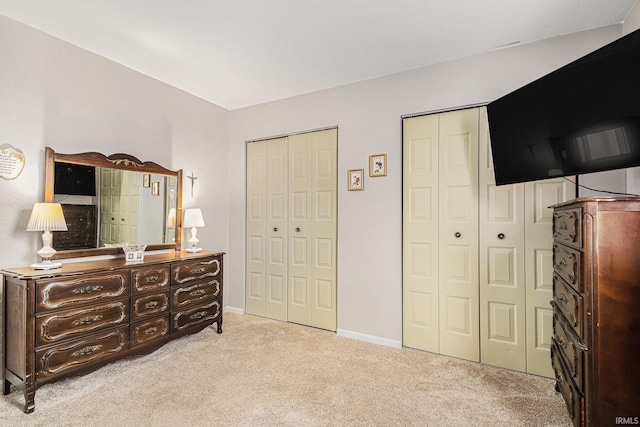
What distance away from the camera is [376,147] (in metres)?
3.18

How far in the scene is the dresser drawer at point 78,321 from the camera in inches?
81.7

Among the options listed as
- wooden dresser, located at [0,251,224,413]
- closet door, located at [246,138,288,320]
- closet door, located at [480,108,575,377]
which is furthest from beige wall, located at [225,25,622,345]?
wooden dresser, located at [0,251,224,413]

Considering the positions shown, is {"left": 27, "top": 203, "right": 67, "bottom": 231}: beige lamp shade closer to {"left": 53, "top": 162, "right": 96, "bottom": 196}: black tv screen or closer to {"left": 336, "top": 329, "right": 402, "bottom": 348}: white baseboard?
{"left": 53, "top": 162, "right": 96, "bottom": 196}: black tv screen

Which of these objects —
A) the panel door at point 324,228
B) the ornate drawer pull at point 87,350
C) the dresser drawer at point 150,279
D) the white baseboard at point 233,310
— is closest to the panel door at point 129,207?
the dresser drawer at point 150,279

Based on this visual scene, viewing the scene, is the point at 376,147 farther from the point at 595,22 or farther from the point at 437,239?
the point at 595,22

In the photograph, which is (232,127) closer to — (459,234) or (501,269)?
(459,234)

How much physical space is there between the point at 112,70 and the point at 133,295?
6.50 feet

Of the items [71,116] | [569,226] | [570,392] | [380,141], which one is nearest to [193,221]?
[71,116]

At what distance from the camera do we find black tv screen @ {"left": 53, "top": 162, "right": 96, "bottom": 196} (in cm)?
255

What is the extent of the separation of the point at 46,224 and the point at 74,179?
0.52m

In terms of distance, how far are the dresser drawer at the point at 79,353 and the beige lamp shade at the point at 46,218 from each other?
2.64 ft

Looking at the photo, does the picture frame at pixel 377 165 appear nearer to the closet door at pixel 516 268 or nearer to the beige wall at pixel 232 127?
the beige wall at pixel 232 127

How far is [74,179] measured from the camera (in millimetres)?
2637

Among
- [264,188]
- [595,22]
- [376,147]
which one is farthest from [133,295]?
[595,22]
